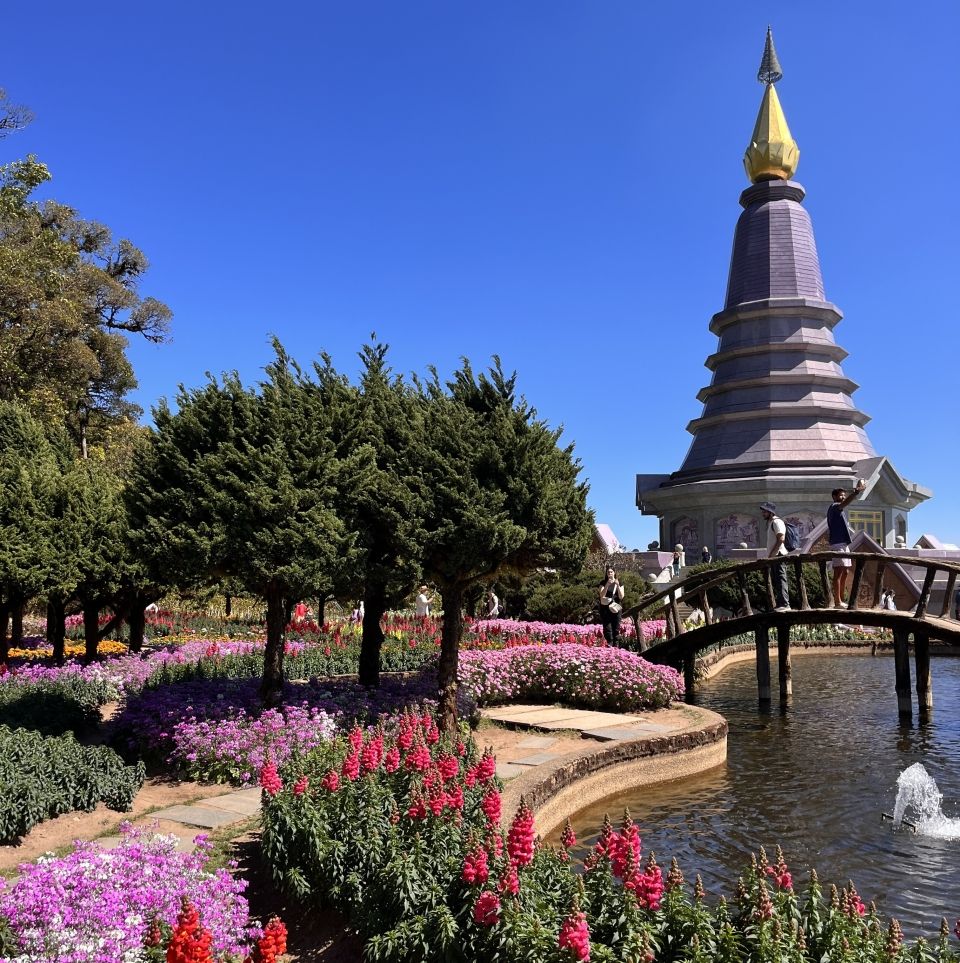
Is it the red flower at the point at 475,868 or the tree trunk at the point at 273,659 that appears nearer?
the red flower at the point at 475,868

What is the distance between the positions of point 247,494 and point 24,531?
8256 millimetres

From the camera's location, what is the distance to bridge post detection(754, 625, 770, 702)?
58.1 feet

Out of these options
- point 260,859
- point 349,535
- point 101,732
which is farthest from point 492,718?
point 260,859

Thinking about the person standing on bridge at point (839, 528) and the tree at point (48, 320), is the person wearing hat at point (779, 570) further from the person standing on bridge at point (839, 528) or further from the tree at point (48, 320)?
the tree at point (48, 320)

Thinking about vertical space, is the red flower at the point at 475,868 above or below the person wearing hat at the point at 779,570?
below

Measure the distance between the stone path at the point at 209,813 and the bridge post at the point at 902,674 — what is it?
1330 cm

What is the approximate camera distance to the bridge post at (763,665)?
17.7m

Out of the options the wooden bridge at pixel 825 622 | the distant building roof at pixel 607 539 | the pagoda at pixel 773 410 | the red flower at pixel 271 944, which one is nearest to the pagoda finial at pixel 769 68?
the pagoda at pixel 773 410

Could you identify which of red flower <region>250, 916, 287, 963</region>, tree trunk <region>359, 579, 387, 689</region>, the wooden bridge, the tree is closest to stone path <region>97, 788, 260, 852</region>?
red flower <region>250, 916, 287, 963</region>

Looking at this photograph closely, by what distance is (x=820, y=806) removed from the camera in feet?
32.0

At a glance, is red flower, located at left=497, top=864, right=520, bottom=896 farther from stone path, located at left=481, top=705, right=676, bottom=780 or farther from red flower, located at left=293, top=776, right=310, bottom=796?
stone path, located at left=481, top=705, right=676, bottom=780

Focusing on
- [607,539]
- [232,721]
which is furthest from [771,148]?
[232,721]

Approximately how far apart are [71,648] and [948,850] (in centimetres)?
2192

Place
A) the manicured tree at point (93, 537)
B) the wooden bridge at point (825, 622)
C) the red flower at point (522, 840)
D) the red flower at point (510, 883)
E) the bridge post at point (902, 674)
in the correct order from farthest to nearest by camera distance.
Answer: the bridge post at point (902, 674), the manicured tree at point (93, 537), the wooden bridge at point (825, 622), the red flower at point (522, 840), the red flower at point (510, 883)
